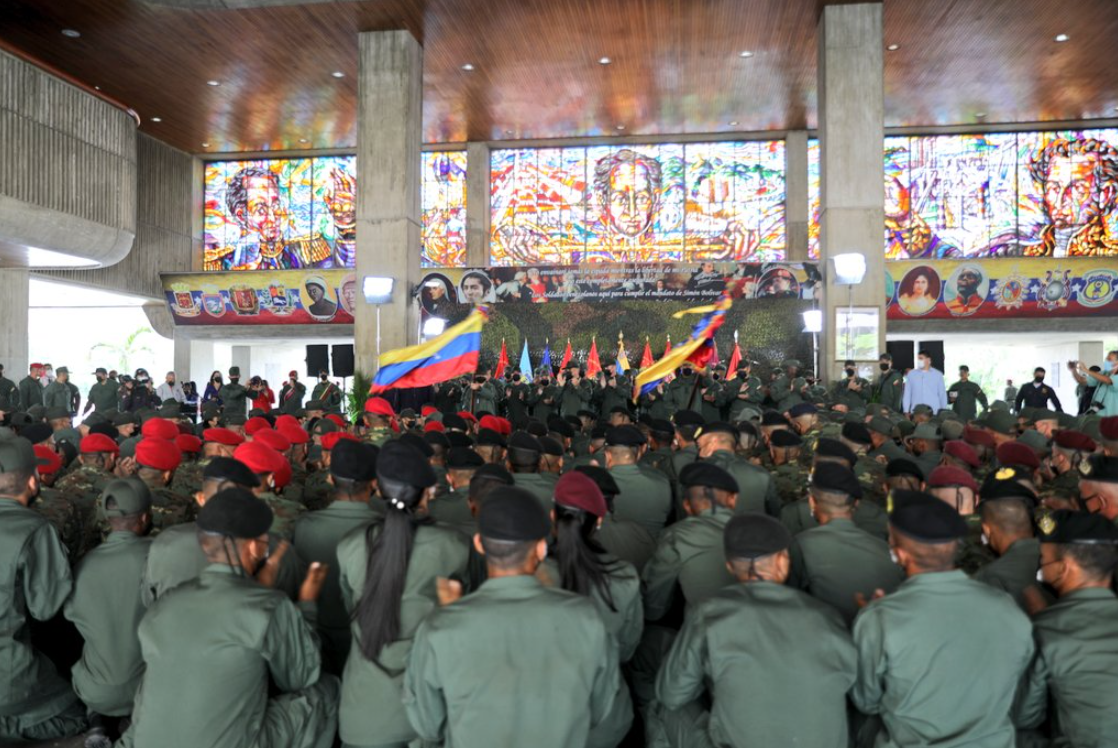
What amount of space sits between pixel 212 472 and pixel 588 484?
5.43 feet

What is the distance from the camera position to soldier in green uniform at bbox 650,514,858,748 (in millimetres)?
2445

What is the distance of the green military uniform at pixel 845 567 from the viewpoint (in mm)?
3158

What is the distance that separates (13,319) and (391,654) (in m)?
17.8

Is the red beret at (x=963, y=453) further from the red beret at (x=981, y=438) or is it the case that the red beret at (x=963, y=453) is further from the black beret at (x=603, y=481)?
the black beret at (x=603, y=481)

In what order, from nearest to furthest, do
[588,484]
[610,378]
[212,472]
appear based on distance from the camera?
[588,484] < [212,472] < [610,378]

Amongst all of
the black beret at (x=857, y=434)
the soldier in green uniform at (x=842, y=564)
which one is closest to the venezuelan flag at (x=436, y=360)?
the black beret at (x=857, y=434)

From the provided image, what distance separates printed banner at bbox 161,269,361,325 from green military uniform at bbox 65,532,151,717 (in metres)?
17.5

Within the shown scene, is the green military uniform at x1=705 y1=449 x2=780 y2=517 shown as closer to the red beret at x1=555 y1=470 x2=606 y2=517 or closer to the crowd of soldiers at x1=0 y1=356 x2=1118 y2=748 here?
the crowd of soldiers at x1=0 y1=356 x2=1118 y2=748

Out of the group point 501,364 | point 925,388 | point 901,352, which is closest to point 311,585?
point 925,388

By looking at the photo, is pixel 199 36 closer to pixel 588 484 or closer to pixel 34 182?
pixel 34 182

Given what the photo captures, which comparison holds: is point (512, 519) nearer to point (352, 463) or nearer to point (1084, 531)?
point (352, 463)

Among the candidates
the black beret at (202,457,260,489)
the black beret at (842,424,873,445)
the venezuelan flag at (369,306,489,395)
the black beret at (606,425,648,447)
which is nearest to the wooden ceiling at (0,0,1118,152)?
the venezuelan flag at (369,306,489,395)

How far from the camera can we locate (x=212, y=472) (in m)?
3.50

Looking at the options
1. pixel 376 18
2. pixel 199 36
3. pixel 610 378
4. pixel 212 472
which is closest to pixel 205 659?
pixel 212 472
